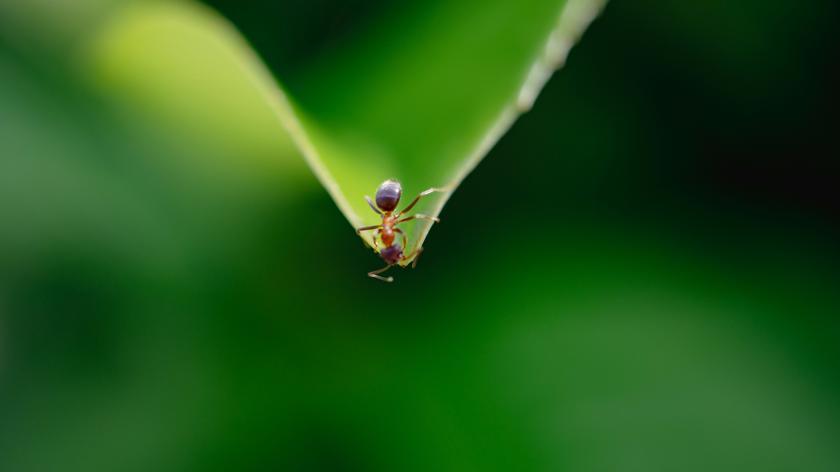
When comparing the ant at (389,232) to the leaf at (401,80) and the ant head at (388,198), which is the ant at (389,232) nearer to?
the ant head at (388,198)

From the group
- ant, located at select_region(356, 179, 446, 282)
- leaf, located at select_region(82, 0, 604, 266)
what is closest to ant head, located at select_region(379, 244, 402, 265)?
ant, located at select_region(356, 179, 446, 282)

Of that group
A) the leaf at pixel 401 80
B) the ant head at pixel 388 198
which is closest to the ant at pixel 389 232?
the ant head at pixel 388 198

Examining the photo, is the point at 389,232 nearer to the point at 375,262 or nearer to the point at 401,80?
the point at 375,262

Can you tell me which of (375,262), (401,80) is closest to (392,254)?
(375,262)

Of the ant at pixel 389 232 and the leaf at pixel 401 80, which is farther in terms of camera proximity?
the ant at pixel 389 232

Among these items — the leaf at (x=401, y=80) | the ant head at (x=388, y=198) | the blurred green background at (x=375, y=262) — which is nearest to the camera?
the leaf at (x=401, y=80)

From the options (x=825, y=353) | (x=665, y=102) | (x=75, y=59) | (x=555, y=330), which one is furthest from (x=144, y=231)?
(x=825, y=353)
